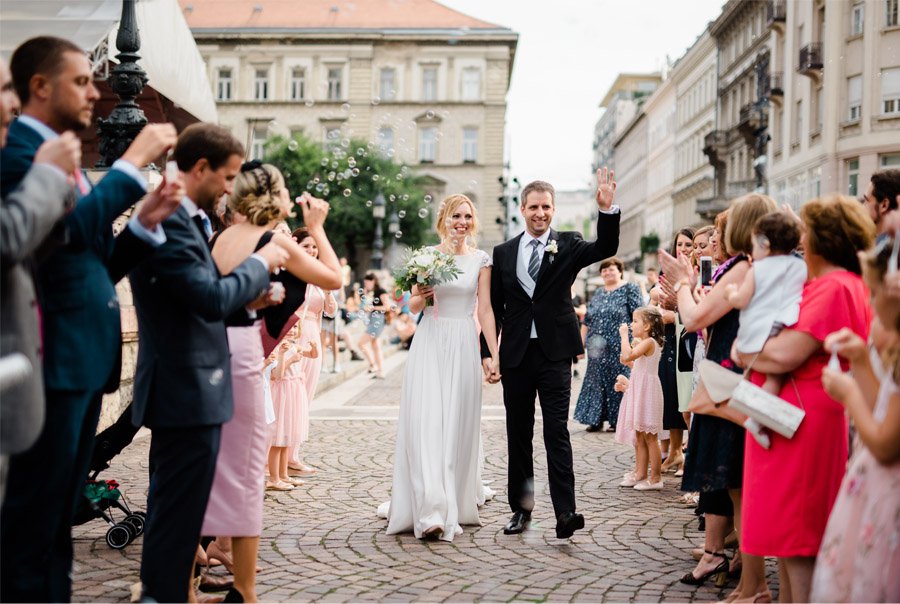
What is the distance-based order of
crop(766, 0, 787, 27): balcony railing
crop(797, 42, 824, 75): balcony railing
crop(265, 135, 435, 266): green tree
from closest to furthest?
crop(797, 42, 824, 75): balcony railing < crop(766, 0, 787, 27): balcony railing < crop(265, 135, 435, 266): green tree

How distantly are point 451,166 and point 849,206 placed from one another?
6660 cm

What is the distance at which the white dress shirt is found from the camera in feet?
22.3

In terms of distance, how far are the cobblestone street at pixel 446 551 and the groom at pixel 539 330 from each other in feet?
1.55

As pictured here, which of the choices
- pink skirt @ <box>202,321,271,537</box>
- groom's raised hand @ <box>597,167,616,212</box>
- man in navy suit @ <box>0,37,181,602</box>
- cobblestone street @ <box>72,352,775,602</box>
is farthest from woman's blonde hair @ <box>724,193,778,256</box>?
man in navy suit @ <box>0,37,181,602</box>

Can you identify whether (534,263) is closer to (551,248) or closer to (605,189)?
(551,248)

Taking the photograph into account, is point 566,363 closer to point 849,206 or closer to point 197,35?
point 849,206

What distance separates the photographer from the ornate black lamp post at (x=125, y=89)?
8938 mm

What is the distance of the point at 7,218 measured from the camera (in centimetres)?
290

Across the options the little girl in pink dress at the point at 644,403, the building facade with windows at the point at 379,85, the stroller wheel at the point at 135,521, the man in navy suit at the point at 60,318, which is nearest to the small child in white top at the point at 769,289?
the man in navy suit at the point at 60,318

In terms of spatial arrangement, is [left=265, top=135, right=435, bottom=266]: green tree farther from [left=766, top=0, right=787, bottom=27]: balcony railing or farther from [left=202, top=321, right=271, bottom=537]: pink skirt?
[left=202, top=321, right=271, bottom=537]: pink skirt

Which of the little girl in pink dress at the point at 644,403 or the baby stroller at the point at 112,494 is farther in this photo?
the little girl in pink dress at the point at 644,403

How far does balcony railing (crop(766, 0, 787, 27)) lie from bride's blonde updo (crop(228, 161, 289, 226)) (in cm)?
4538

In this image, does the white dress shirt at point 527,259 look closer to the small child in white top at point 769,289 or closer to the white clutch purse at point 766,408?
the small child in white top at point 769,289

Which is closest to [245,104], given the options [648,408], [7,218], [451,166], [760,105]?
[451,166]
